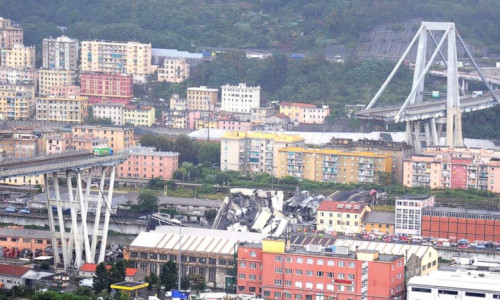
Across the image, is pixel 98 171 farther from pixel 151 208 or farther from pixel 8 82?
pixel 8 82

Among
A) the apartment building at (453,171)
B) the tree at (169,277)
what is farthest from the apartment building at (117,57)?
the tree at (169,277)

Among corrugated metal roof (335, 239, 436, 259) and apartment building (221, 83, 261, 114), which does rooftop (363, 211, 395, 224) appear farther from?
apartment building (221, 83, 261, 114)

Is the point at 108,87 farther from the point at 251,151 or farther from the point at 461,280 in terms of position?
the point at 461,280

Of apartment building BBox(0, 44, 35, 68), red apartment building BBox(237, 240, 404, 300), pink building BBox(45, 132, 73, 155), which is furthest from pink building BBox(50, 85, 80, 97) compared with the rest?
red apartment building BBox(237, 240, 404, 300)

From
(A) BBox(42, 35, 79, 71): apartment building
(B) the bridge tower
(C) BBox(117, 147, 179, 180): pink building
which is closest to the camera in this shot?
(C) BBox(117, 147, 179, 180): pink building

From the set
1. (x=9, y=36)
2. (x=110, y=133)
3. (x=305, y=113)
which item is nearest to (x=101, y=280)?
(x=110, y=133)

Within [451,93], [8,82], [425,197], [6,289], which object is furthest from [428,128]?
[6,289]

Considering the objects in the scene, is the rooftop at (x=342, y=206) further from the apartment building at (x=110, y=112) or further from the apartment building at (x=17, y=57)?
the apartment building at (x=17, y=57)
